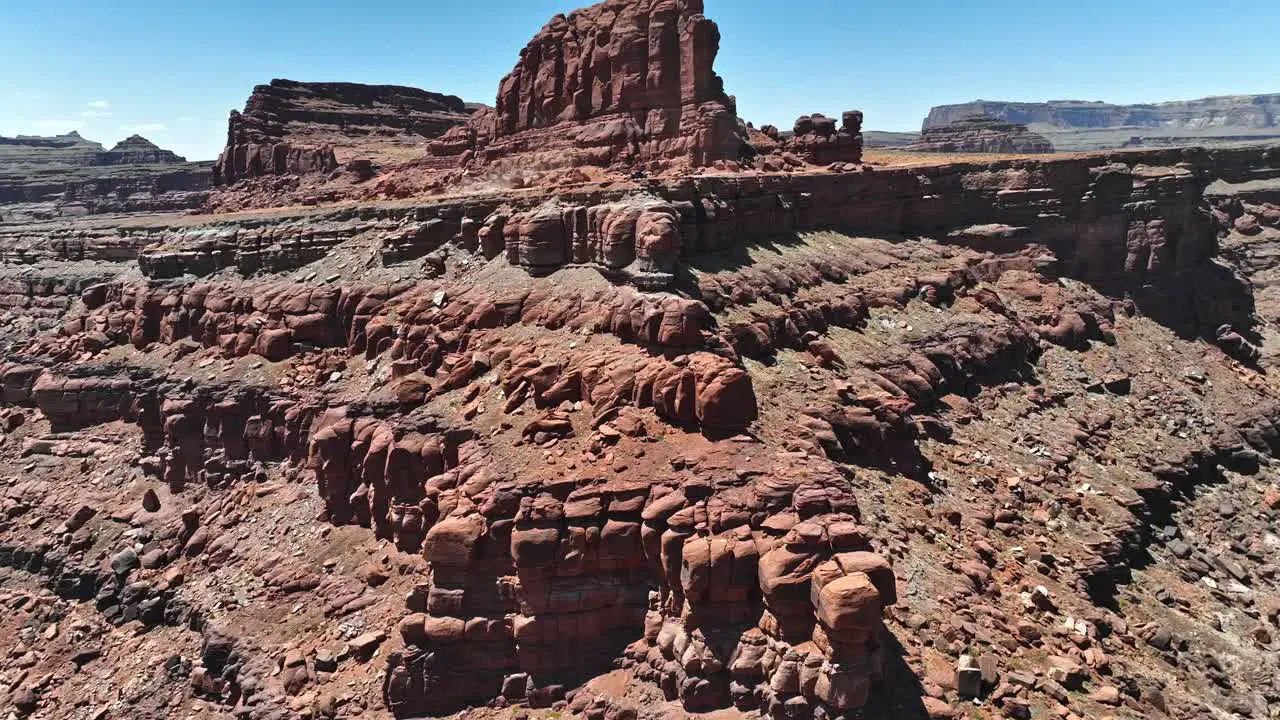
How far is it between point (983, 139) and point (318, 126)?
107m

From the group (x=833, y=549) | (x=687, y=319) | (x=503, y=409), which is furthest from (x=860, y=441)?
(x=503, y=409)

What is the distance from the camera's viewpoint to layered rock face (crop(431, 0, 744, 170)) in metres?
49.5

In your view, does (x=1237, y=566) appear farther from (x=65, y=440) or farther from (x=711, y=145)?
(x=65, y=440)

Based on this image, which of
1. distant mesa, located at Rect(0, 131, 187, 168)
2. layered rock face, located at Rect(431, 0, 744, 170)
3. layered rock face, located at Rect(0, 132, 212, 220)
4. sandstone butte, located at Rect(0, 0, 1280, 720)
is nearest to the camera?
sandstone butte, located at Rect(0, 0, 1280, 720)

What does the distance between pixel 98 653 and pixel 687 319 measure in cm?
2466

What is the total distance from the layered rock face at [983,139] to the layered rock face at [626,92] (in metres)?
104

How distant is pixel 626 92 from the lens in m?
51.9

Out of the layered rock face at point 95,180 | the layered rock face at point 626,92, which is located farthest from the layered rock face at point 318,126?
the layered rock face at point 626,92

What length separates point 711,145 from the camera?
49.7m

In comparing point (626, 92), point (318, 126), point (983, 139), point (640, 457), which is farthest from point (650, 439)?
point (983, 139)

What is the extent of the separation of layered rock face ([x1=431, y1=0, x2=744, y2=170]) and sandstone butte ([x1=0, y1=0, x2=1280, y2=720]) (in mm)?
238

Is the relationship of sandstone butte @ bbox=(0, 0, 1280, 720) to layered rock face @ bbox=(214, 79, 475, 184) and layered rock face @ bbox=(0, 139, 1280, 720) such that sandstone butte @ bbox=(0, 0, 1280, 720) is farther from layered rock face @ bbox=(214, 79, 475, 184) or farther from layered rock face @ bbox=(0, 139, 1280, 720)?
layered rock face @ bbox=(214, 79, 475, 184)

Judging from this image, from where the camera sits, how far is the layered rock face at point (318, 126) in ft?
312

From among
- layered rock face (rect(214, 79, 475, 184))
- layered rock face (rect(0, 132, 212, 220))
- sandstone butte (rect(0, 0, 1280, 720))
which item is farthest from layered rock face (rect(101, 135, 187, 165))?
sandstone butte (rect(0, 0, 1280, 720))
